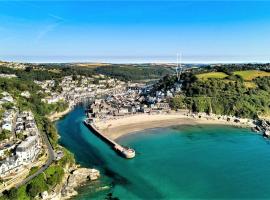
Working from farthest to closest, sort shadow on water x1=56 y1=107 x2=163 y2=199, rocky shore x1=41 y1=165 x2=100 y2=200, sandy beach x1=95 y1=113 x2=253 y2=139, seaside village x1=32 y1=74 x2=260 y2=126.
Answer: seaside village x1=32 y1=74 x2=260 y2=126 → sandy beach x1=95 y1=113 x2=253 y2=139 → shadow on water x1=56 y1=107 x2=163 y2=199 → rocky shore x1=41 y1=165 x2=100 y2=200

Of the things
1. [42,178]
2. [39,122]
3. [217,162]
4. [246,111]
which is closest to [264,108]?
[246,111]

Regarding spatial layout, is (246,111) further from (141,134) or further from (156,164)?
(156,164)

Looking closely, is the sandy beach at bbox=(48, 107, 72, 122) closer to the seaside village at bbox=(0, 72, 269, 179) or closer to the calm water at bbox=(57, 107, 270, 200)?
the seaside village at bbox=(0, 72, 269, 179)

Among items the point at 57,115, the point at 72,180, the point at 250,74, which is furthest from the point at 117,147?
the point at 250,74

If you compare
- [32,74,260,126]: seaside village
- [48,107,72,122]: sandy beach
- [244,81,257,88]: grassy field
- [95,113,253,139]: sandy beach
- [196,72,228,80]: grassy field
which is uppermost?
[196,72,228,80]: grassy field

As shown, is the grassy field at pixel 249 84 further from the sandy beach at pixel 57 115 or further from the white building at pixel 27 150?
the white building at pixel 27 150

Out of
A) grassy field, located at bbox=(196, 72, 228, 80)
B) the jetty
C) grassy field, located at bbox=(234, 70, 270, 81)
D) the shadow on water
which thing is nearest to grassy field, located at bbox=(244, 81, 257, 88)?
grassy field, located at bbox=(234, 70, 270, 81)

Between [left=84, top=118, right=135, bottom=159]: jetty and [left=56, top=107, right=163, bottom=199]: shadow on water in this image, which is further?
[left=84, top=118, right=135, bottom=159]: jetty
